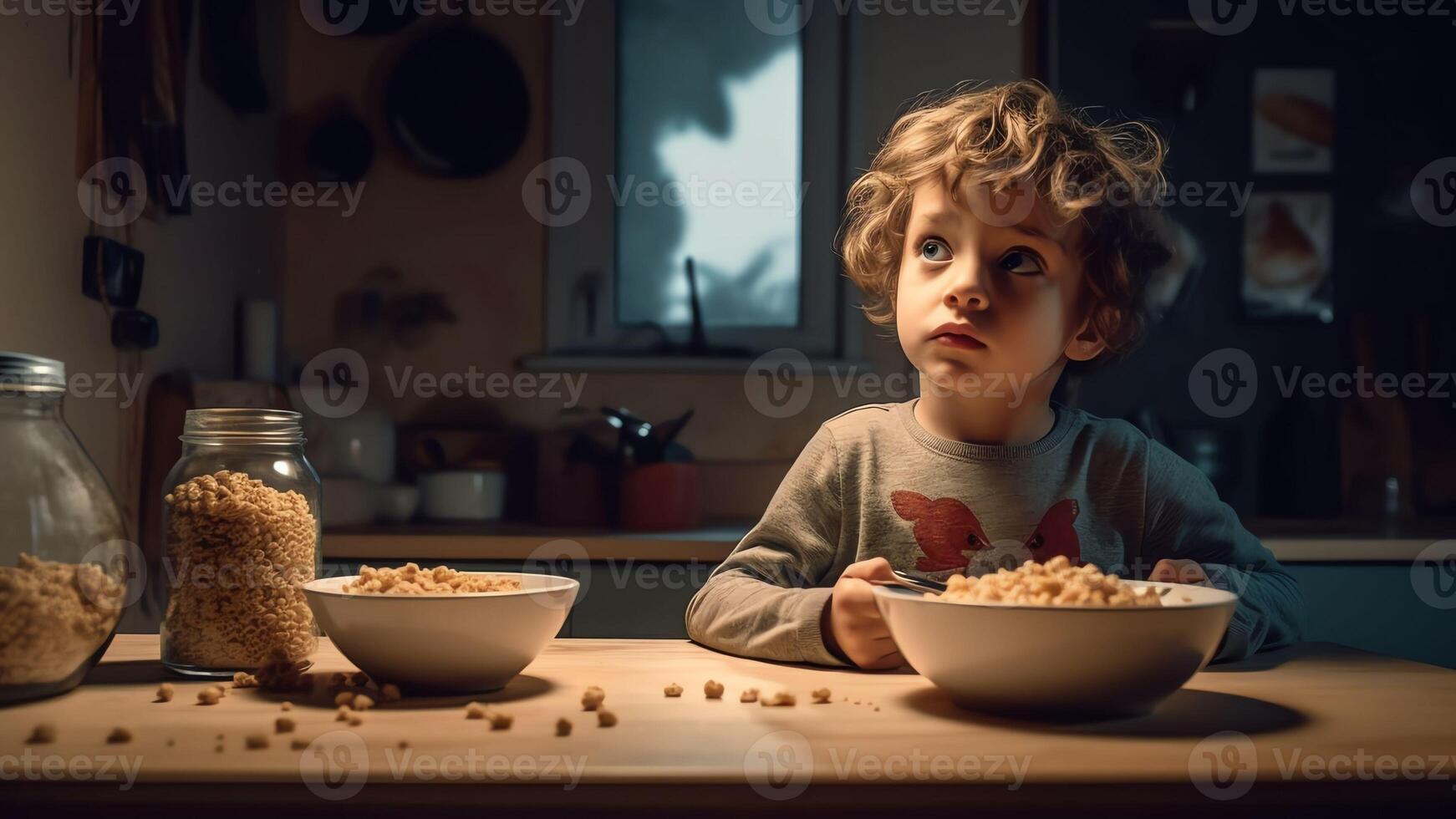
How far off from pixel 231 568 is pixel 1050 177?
0.83 meters

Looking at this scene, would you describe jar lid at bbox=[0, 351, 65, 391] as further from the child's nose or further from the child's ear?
the child's ear

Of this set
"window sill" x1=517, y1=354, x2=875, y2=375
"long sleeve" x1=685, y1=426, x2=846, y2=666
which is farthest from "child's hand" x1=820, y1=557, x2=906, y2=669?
"window sill" x1=517, y1=354, x2=875, y2=375

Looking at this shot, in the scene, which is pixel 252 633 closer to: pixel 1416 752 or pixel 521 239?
pixel 1416 752

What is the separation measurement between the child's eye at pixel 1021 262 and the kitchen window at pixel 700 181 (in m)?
1.61

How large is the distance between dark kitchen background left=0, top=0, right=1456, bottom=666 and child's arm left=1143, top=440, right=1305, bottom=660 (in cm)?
98

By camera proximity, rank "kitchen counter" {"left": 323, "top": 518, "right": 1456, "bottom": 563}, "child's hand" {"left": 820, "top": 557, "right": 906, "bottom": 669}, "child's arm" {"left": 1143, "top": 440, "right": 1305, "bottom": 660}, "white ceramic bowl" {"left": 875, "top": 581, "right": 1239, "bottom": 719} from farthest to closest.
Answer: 1. "kitchen counter" {"left": 323, "top": 518, "right": 1456, "bottom": 563}
2. "child's arm" {"left": 1143, "top": 440, "right": 1305, "bottom": 660}
3. "child's hand" {"left": 820, "top": 557, "right": 906, "bottom": 669}
4. "white ceramic bowl" {"left": 875, "top": 581, "right": 1239, "bottom": 719}

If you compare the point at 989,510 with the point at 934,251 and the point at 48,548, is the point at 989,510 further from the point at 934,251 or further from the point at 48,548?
the point at 48,548

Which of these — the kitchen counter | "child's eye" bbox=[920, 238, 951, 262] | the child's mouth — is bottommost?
the kitchen counter

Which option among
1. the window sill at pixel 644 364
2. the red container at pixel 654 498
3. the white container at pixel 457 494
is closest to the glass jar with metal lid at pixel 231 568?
the red container at pixel 654 498

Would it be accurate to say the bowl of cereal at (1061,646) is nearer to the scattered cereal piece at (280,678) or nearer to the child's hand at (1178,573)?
the child's hand at (1178,573)

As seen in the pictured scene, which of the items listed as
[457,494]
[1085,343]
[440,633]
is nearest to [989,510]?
[1085,343]

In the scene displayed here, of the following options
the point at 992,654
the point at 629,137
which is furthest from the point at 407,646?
the point at 629,137

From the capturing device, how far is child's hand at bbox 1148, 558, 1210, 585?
917 millimetres

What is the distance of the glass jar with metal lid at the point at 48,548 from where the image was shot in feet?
2.19
